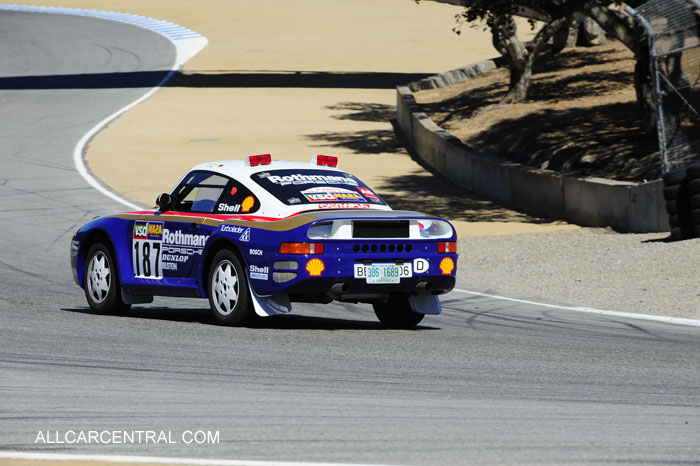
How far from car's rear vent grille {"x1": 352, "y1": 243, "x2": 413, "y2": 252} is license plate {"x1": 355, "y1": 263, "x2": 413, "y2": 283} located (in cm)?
13

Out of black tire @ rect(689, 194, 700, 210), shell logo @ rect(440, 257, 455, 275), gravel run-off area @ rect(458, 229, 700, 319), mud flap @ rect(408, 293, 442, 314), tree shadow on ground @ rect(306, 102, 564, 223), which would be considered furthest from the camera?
tree shadow on ground @ rect(306, 102, 564, 223)

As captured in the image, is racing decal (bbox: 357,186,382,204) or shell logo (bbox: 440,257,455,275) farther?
racing decal (bbox: 357,186,382,204)

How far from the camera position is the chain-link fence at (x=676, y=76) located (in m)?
17.1

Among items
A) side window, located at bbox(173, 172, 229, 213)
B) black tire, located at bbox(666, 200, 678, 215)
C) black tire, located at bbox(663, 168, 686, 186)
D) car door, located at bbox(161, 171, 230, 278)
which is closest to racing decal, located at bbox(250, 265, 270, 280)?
car door, located at bbox(161, 171, 230, 278)

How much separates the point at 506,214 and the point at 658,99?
5.04 m

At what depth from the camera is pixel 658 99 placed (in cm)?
1716

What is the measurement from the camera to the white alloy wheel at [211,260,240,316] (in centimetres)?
990

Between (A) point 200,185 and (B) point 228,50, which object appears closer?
(A) point 200,185

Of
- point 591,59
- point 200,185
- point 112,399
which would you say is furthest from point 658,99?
point 591,59

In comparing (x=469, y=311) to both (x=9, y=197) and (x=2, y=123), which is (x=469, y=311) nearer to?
(x=9, y=197)

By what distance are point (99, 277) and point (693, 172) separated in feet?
27.3

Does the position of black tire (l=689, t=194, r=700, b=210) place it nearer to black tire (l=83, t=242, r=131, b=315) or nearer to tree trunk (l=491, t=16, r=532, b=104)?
black tire (l=83, t=242, r=131, b=315)

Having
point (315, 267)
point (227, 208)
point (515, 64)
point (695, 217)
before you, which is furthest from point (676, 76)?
point (515, 64)

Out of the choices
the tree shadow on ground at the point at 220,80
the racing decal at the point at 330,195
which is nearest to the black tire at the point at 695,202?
the racing decal at the point at 330,195
